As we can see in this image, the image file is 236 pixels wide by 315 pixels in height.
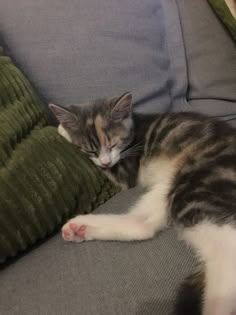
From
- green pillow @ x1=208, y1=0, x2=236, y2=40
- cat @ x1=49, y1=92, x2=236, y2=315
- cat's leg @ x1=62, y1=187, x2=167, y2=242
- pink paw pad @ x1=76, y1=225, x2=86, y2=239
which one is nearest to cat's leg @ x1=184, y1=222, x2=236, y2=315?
cat @ x1=49, y1=92, x2=236, y2=315

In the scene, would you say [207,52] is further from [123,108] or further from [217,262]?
[217,262]

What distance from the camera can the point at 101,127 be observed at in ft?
3.65

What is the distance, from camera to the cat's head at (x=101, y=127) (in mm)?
1064

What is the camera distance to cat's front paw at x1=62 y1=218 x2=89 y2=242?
0.84 meters

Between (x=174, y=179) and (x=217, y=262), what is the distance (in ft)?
0.85

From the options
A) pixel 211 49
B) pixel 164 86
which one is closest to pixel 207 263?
pixel 164 86

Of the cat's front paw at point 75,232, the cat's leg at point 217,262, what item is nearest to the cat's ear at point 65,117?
the cat's front paw at point 75,232

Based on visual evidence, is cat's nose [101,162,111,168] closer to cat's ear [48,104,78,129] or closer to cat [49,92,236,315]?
cat [49,92,236,315]

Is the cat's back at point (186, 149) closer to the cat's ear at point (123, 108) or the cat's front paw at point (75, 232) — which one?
the cat's ear at point (123, 108)

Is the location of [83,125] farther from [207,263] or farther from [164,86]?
[207,263]

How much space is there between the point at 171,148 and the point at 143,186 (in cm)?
13

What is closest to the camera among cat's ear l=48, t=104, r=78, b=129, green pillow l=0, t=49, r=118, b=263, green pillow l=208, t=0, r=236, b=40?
green pillow l=0, t=49, r=118, b=263

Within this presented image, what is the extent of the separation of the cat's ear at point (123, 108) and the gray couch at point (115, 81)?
0.25 ft

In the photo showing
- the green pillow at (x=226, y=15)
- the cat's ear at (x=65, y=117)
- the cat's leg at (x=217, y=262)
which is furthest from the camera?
the green pillow at (x=226, y=15)
